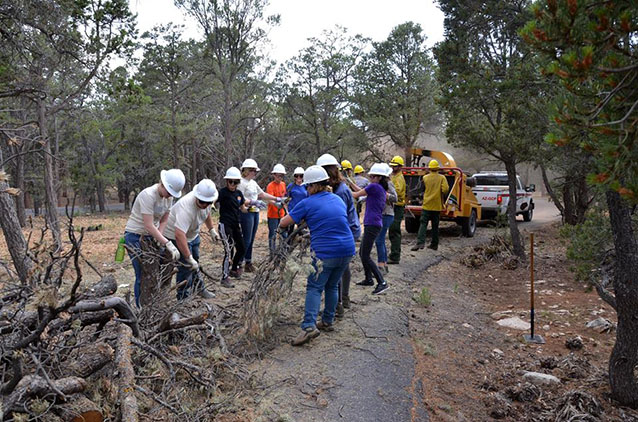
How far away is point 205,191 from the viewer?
202 inches

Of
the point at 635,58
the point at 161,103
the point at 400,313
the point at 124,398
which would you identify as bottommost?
the point at 400,313

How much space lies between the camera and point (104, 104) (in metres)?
29.5

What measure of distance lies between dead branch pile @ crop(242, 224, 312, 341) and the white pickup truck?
37.5ft

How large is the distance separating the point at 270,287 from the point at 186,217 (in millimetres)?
1169

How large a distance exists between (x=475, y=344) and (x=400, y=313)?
0.97m

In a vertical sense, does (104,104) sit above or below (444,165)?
above

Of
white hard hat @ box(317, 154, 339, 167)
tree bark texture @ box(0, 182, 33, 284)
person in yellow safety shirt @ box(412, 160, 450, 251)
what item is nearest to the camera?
white hard hat @ box(317, 154, 339, 167)

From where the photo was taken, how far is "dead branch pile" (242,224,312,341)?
15.4 feet

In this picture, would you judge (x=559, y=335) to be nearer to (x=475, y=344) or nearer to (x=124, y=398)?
(x=475, y=344)

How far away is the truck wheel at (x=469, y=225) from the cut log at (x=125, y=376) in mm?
11458

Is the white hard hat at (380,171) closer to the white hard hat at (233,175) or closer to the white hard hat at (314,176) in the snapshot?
the white hard hat at (233,175)

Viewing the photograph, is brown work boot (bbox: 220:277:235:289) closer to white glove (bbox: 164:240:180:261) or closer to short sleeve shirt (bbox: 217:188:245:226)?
short sleeve shirt (bbox: 217:188:245:226)

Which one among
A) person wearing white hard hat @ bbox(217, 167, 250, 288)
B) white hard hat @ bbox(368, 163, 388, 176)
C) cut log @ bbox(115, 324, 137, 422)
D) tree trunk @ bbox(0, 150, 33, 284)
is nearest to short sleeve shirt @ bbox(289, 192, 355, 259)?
cut log @ bbox(115, 324, 137, 422)

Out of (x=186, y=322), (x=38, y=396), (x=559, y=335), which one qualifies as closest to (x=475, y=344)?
(x=559, y=335)
